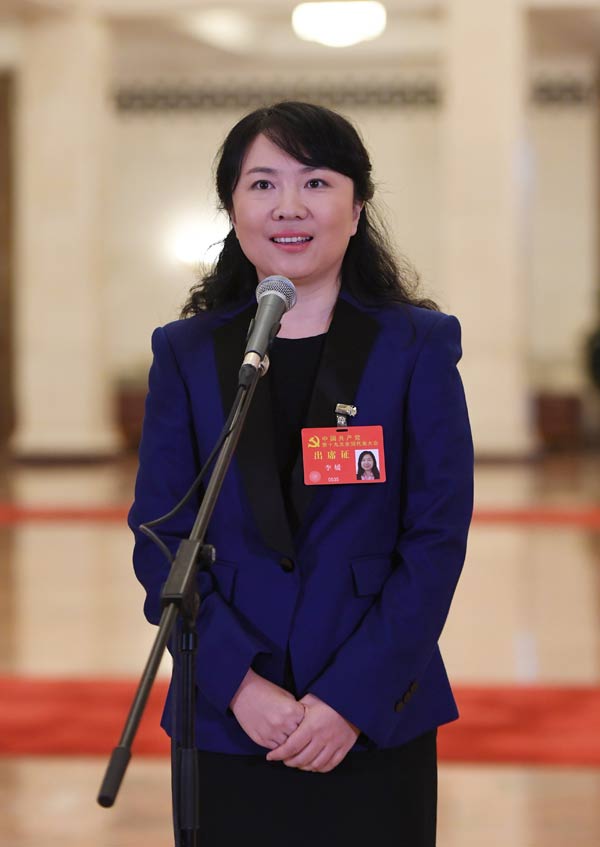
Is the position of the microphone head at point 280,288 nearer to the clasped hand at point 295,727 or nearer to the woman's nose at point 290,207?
the woman's nose at point 290,207

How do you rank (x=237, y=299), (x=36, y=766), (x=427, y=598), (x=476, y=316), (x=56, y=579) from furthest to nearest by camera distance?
(x=476, y=316), (x=56, y=579), (x=36, y=766), (x=237, y=299), (x=427, y=598)

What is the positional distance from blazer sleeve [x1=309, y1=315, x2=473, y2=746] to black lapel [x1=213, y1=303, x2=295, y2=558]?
17 centimetres

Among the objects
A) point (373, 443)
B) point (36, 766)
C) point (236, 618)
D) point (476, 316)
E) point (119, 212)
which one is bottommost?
point (36, 766)

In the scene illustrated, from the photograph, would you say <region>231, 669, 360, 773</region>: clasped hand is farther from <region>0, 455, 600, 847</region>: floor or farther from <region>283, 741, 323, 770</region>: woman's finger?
<region>0, 455, 600, 847</region>: floor

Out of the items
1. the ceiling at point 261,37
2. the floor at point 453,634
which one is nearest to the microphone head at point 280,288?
the floor at point 453,634

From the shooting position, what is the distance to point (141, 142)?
17.5 m

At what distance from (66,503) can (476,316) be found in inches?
198

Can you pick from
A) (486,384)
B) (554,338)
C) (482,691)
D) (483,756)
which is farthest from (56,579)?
(554,338)

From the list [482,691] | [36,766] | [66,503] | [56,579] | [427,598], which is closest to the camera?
[427,598]

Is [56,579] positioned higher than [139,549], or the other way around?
[139,549]

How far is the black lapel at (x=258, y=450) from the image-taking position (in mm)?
1940

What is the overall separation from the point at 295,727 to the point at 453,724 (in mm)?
2652

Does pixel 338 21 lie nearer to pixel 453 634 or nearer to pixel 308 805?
pixel 453 634

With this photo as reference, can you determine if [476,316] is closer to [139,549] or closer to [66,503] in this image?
[66,503]
